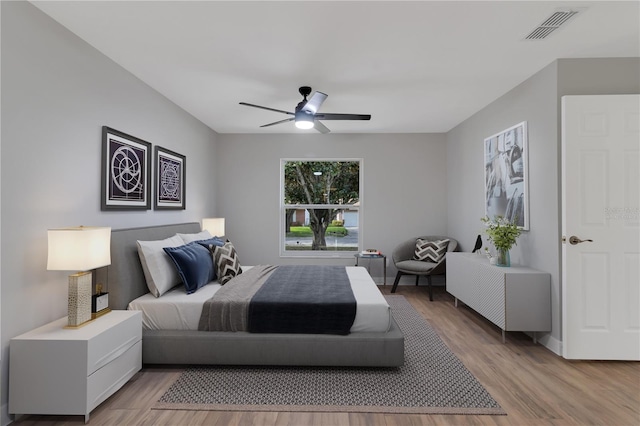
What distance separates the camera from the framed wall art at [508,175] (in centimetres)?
329

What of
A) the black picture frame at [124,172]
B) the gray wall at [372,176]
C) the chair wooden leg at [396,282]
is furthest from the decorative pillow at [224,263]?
the chair wooden leg at [396,282]

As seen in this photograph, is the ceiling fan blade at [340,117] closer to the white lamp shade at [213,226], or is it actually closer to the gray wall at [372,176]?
the gray wall at [372,176]

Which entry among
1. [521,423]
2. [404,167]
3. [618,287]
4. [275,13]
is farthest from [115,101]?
[618,287]

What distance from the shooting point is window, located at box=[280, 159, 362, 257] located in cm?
565

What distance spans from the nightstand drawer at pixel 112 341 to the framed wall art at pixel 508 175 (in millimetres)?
3598

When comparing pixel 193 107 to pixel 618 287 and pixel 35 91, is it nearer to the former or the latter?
pixel 35 91

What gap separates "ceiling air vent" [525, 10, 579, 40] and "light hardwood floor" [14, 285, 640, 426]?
257 centimetres

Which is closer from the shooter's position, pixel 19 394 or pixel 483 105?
pixel 19 394

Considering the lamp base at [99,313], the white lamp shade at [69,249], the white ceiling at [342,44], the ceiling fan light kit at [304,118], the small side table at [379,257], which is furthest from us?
the small side table at [379,257]

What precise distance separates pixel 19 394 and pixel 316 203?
4.33 metres

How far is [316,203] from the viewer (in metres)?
5.68

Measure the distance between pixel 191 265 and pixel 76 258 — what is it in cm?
95

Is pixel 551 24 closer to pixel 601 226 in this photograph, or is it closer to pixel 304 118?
pixel 601 226

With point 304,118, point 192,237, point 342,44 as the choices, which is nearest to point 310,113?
point 304,118
